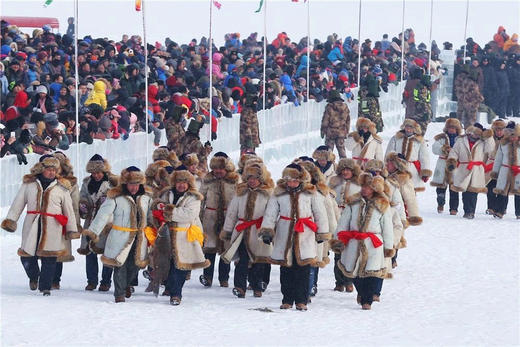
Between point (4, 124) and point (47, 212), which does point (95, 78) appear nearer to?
point (4, 124)

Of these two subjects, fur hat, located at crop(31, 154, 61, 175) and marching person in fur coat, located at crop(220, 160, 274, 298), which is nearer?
fur hat, located at crop(31, 154, 61, 175)

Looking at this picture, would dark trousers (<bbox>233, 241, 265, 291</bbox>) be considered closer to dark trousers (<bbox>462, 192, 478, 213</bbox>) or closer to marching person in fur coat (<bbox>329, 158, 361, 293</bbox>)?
marching person in fur coat (<bbox>329, 158, 361, 293</bbox>)

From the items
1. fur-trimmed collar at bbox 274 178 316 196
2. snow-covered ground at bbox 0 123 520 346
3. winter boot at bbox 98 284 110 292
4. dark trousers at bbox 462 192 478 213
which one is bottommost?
snow-covered ground at bbox 0 123 520 346

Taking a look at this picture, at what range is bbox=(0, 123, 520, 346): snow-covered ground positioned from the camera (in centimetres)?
1335

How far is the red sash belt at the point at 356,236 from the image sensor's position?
14.7 metres

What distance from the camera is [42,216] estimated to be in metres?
15.1

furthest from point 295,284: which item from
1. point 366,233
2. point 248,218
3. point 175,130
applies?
point 175,130

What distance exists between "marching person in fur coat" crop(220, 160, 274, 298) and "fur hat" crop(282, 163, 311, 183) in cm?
63

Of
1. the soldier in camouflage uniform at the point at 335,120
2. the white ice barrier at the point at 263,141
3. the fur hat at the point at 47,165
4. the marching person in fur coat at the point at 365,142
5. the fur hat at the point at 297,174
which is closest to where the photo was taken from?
the fur hat at the point at 297,174

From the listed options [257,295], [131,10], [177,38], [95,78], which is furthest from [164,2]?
[257,295]

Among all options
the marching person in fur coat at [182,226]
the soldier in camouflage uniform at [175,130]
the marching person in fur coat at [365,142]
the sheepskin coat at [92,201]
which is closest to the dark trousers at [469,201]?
the marching person in fur coat at [365,142]

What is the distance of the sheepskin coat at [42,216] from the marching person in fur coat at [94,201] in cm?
26

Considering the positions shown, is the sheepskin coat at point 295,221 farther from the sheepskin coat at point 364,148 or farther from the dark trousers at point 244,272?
the sheepskin coat at point 364,148

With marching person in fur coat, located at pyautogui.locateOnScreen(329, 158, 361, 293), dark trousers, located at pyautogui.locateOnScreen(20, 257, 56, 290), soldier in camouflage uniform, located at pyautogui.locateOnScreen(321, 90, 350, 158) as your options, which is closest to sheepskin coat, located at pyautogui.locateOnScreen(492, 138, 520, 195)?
soldier in camouflage uniform, located at pyautogui.locateOnScreen(321, 90, 350, 158)
